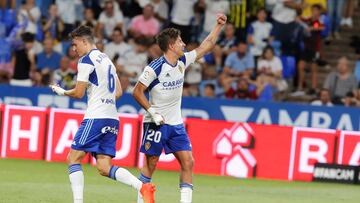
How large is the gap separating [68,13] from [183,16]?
114 inches

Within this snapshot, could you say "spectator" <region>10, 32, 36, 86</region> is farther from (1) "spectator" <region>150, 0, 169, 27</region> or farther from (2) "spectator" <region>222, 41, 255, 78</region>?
(2) "spectator" <region>222, 41, 255, 78</region>

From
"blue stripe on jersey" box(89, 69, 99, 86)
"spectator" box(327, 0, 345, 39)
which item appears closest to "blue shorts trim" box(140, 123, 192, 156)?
"blue stripe on jersey" box(89, 69, 99, 86)

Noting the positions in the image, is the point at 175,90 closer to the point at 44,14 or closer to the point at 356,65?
the point at 356,65

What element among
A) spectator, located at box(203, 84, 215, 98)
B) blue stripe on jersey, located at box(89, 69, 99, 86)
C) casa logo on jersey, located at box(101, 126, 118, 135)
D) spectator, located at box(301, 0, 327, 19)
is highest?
spectator, located at box(301, 0, 327, 19)

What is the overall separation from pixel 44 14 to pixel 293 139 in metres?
9.27

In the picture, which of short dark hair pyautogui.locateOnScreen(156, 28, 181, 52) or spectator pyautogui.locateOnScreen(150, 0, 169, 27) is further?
spectator pyautogui.locateOnScreen(150, 0, 169, 27)

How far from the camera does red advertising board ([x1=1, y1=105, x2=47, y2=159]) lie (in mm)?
21938

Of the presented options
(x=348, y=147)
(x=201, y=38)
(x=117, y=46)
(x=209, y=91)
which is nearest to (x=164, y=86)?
(x=348, y=147)

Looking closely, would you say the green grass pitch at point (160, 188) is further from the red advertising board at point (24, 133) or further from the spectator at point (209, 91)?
the spectator at point (209, 91)

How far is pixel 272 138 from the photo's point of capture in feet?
68.0

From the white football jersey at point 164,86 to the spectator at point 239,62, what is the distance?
36.7 ft

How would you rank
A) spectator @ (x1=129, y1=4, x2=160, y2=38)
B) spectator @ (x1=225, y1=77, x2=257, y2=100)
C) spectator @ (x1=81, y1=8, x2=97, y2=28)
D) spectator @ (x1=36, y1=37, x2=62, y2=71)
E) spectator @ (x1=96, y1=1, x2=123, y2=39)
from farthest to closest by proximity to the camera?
spectator @ (x1=81, y1=8, x2=97, y2=28) → spectator @ (x1=96, y1=1, x2=123, y2=39) → spectator @ (x1=129, y1=4, x2=160, y2=38) → spectator @ (x1=36, y1=37, x2=62, y2=71) → spectator @ (x1=225, y1=77, x2=257, y2=100)

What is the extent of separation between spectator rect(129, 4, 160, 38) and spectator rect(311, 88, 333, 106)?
4.45 m

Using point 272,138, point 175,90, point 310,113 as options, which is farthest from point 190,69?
point 175,90
